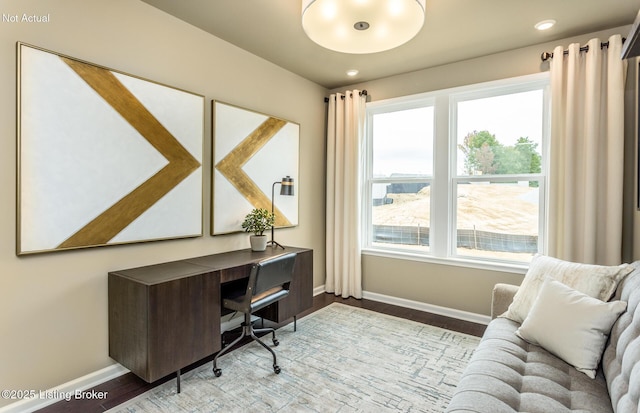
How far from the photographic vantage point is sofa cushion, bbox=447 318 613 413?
1.32 metres

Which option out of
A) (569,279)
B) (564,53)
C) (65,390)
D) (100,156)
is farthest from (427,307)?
(100,156)

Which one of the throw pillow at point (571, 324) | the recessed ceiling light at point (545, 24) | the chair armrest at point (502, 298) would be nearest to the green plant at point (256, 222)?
the chair armrest at point (502, 298)

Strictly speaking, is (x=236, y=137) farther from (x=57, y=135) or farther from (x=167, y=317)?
(x=167, y=317)

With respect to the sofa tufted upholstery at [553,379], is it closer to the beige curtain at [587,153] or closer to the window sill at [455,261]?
the beige curtain at [587,153]

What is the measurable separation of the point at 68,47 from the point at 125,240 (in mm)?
1289

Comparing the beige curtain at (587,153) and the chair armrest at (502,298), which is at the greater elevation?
the beige curtain at (587,153)

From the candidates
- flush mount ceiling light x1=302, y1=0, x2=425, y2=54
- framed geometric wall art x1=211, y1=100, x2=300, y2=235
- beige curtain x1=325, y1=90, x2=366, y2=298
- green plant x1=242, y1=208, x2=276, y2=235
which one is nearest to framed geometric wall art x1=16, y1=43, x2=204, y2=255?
framed geometric wall art x1=211, y1=100, x2=300, y2=235

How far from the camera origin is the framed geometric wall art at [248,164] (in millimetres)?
2979

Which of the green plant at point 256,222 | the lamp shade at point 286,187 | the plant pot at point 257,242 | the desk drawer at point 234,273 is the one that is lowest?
the desk drawer at point 234,273

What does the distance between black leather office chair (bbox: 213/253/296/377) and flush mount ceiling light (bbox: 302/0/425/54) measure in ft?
5.02

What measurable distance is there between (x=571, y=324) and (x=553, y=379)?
1.10ft

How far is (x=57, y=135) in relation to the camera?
1.98m

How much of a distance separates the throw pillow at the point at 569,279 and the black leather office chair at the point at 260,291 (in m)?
1.59

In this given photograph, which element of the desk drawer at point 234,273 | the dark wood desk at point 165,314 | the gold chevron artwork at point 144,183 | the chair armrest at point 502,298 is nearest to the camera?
the dark wood desk at point 165,314
